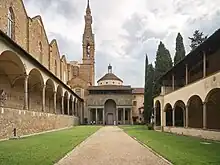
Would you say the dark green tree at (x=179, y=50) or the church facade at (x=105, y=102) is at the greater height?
the dark green tree at (x=179, y=50)

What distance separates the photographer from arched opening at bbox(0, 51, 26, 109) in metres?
27.0

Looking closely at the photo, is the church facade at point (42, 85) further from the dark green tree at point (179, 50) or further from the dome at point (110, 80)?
the dark green tree at point (179, 50)

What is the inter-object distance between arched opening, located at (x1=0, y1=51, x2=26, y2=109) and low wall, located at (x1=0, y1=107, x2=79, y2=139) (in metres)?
3.54

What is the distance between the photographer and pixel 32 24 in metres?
43.8

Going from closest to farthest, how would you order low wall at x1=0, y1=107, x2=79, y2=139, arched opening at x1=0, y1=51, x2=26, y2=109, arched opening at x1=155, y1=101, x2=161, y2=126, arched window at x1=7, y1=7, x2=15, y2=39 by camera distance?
low wall at x1=0, y1=107, x2=79, y2=139 → arched opening at x1=0, y1=51, x2=26, y2=109 → arched window at x1=7, y1=7, x2=15, y2=39 → arched opening at x1=155, y1=101, x2=161, y2=126

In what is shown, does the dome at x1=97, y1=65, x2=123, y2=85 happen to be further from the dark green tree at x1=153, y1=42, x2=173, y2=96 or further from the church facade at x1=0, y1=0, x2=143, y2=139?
the dark green tree at x1=153, y1=42, x2=173, y2=96

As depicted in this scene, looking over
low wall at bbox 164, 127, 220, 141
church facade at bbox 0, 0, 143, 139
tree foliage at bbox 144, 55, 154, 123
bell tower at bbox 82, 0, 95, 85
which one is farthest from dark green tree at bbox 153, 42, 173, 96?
bell tower at bbox 82, 0, 95, 85

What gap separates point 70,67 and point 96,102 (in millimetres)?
12584

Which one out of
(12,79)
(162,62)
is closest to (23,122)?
(12,79)

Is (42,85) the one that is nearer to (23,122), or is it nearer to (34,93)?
(34,93)

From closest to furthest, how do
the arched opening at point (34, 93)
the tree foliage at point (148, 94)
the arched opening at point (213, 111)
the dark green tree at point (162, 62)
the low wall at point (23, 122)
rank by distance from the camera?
1. the low wall at point (23, 122)
2. the arched opening at point (213, 111)
3. the arched opening at point (34, 93)
4. the dark green tree at point (162, 62)
5. the tree foliage at point (148, 94)

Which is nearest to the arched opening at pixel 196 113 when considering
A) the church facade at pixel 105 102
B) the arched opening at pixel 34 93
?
the arched opening at pixel 34 93

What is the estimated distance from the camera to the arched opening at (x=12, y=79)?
2700 cm

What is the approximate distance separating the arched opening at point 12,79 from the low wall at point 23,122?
354cm
